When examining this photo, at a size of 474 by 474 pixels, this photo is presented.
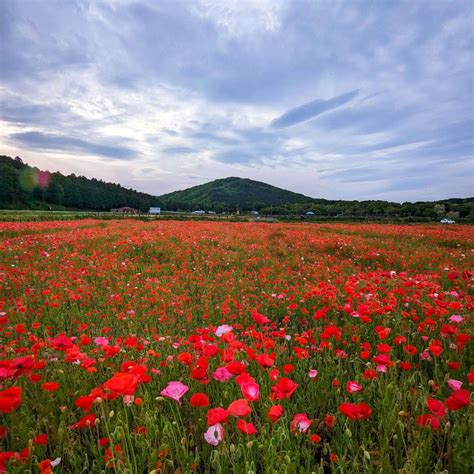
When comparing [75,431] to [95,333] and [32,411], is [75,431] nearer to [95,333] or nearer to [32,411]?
[32,411]

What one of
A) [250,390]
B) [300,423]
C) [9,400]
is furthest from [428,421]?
[9,400]

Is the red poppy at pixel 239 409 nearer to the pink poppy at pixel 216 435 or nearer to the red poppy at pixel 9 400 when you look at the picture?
the pink poppy at pixel 216 435

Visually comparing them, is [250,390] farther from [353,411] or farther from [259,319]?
[259,319]

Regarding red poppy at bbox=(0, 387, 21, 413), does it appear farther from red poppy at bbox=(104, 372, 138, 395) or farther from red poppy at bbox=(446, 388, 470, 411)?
red poppy at bbox=(446, 388, 470, 411)

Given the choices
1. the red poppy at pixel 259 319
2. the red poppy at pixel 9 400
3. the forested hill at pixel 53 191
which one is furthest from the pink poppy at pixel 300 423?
the forested hill at pixel 53 191

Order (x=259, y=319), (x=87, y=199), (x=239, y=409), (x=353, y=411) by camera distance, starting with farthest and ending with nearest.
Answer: (x=87, y=199) → (x=259, y=319) → (x=353, y=411) → (x=239, y=409)

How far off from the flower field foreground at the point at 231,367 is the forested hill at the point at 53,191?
4084 inches

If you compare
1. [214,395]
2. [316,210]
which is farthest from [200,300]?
[316,210]

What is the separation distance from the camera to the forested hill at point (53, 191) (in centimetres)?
9106

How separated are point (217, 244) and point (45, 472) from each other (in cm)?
1060

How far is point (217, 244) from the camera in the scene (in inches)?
466

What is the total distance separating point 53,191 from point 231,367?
125497mm

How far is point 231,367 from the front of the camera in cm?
153

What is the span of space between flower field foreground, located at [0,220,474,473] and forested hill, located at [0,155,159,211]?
10375 centimetres
